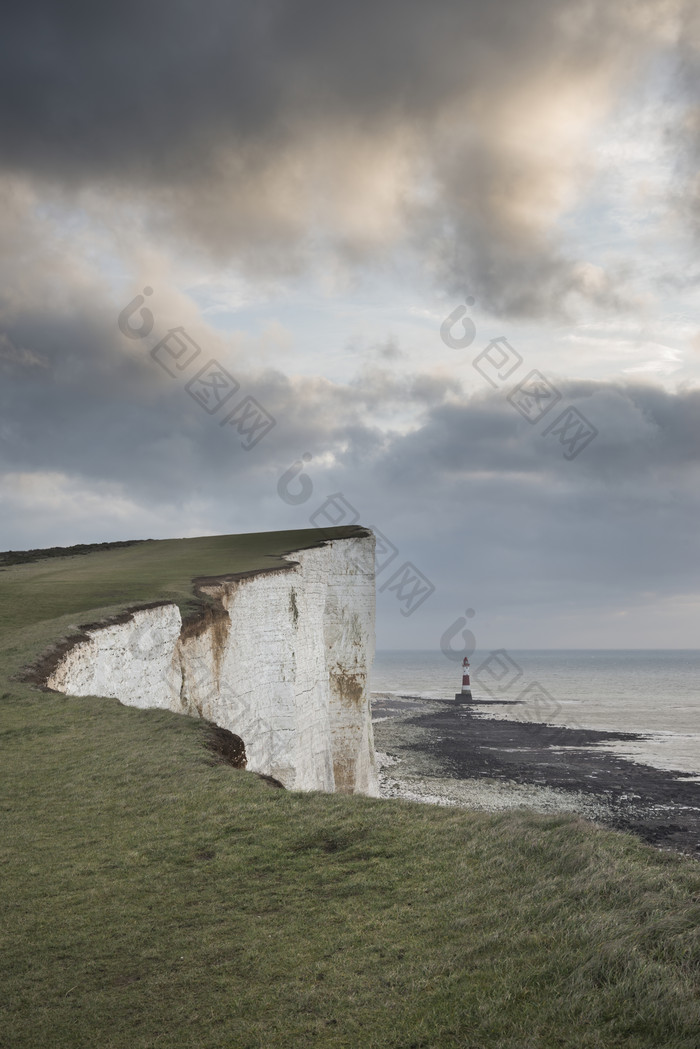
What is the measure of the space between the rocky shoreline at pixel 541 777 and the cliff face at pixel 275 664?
558cm

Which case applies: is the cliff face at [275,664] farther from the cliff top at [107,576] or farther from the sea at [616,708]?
the sea at [616,708]

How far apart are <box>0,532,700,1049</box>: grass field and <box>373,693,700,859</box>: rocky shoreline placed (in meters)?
23.5

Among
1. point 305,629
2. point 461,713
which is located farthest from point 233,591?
point 461,713

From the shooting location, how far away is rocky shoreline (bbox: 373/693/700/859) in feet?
108

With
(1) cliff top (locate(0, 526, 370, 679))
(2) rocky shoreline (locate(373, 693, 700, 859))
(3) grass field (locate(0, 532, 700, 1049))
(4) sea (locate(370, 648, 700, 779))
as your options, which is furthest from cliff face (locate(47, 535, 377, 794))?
(4) sea (locate(370, 648, 700, 779))

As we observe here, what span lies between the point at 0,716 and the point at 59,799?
3803 millimetres

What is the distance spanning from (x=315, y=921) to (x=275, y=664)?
19.9m

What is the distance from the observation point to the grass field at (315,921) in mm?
4867

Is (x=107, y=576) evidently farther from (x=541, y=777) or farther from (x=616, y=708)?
(x=616, y=708)

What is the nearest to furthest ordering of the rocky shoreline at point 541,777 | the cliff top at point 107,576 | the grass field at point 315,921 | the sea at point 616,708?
the grass field at point 315,921 < the cliff top at point 107,576 < the rocky shoreline at point 541,777 < the sea at point 616,708

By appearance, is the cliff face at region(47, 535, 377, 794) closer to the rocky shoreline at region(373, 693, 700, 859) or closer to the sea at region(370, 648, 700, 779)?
the rocky shoreline at region(373, 693, 700, 859)

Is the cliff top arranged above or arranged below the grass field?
above

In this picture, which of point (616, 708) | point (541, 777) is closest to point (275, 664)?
point (541, 777)

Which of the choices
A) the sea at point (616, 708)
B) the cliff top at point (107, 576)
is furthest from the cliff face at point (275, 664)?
the sea at point (616, 708)
